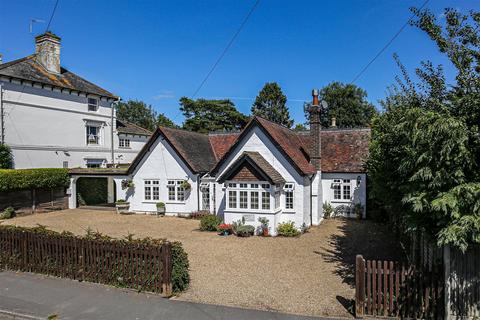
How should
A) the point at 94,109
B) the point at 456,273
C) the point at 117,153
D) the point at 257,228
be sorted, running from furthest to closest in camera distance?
1. the point at 117,153
2. the point at 94,109
3. the point at 257,228
4. the point at 456,273

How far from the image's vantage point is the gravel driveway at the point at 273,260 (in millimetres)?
9148

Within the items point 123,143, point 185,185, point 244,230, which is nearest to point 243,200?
point 244,230

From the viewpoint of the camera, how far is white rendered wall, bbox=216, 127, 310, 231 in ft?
59.3

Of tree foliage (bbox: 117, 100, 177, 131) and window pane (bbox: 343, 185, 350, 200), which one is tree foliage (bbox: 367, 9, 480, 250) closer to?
window pane (bbox: 343, 185, 350, 200)

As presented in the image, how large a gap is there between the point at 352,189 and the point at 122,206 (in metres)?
16.7

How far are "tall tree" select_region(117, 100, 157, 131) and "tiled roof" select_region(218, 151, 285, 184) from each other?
213ft

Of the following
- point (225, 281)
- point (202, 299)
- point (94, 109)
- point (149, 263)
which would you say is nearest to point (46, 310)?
point (149, 263)

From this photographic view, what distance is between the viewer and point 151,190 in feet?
81.3

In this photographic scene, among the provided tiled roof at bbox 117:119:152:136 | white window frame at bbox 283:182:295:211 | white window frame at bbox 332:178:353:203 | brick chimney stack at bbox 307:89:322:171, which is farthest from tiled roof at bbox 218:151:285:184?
tiled roof at bbox 117:119:152:136

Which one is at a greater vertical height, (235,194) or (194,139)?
(194,139)

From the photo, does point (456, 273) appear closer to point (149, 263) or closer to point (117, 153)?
point (149, 263)

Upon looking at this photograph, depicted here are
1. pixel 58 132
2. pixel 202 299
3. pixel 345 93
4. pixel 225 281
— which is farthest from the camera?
pixel 345 93

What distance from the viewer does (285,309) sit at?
8.48 m

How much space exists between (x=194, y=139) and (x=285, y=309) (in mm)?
19363
